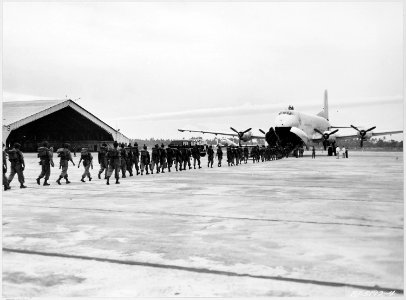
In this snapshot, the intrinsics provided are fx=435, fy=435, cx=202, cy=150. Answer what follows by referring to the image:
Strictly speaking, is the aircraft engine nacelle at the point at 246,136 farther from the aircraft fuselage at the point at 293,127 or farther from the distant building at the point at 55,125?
the distant building at the point at 55,125

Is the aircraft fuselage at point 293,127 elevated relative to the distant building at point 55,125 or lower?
lower

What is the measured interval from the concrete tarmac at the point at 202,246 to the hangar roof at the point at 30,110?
34.2 m

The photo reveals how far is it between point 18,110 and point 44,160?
35087 mm

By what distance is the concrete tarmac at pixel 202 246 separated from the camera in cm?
416

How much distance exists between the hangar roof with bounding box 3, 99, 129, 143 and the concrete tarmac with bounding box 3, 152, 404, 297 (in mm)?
34224

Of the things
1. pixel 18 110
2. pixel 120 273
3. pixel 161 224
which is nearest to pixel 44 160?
pixel 161 224

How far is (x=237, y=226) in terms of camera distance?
707 centimetres

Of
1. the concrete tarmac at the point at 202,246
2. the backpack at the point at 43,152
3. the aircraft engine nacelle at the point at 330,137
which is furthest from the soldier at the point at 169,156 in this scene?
the aircraft engine nacelle at the point at 330,137

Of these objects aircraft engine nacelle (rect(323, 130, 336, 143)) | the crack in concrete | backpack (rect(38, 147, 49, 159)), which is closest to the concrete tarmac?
the crack in concrete

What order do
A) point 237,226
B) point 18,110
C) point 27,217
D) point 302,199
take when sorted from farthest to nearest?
point 18,110 < point 302,199 < point 27,217 < point 237,226

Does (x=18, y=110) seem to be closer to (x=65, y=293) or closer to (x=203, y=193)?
(x=203, y=193)

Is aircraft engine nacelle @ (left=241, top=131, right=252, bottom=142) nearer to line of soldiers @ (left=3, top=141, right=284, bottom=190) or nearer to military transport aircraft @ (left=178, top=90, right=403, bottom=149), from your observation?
military transport aircraft @ (left=178, top=90, right=403, bottom=149)

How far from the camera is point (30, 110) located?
147 feet

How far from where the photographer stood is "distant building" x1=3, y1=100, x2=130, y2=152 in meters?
44.0
